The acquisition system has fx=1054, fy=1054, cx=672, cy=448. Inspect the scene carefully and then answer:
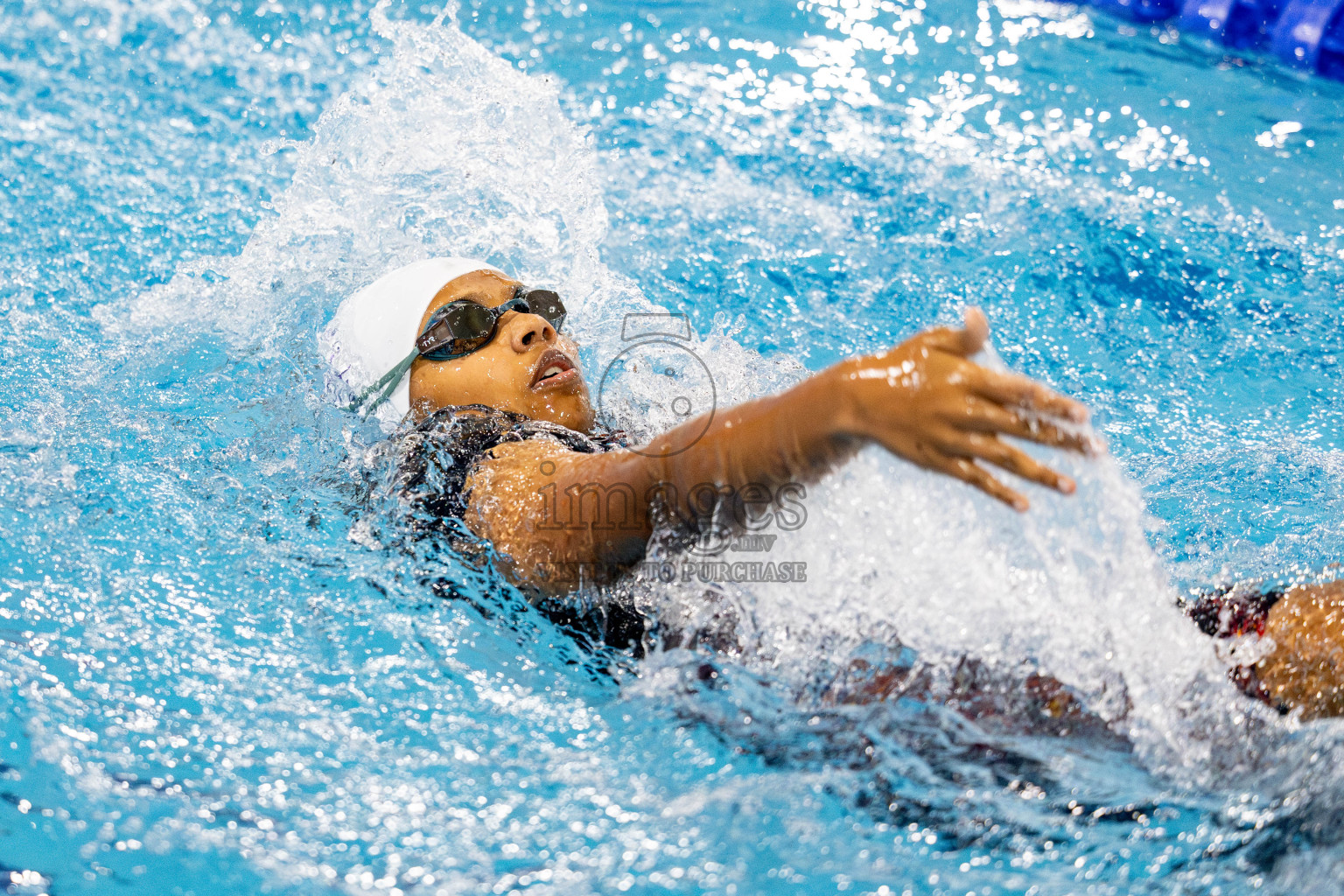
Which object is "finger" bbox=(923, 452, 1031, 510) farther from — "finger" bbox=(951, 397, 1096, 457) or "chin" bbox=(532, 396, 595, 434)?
"chin" bbox=(532, 396, 595, 434)

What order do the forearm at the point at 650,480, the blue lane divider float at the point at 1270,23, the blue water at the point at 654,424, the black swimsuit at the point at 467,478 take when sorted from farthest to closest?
1. the blue lane divider float at the point at 1270,23
2. the black swimsuit at the point at 467,478
3. the blue water at the point at 654,424
4. the forearm at the point at 650,480

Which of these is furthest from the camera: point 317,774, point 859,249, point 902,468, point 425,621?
point 859,249

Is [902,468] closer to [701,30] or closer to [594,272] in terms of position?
[594,272]

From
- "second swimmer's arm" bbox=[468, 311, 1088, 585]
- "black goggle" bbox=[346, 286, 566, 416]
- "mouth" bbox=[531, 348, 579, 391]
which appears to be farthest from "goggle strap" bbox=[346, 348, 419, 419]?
"second swimmer's arm" bbox=[468, 311, 1088, 585]

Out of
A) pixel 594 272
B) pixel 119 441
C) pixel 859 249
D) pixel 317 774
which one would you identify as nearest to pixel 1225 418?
pixel 859 249

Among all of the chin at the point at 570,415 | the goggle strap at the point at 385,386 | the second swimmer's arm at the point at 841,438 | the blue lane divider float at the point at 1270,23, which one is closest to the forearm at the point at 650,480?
the second swimmer's arm at the point at 841,438

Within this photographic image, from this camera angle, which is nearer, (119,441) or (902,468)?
(902,468)

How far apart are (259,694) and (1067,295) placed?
10.1 ft

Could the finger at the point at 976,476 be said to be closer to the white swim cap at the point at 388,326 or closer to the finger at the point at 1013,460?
the finger at the point at 1013,460

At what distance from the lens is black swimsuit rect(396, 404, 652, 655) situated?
2227 millimetres

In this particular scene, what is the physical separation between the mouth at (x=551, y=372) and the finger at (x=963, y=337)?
51.9 inches

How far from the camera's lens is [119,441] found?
2.89 metres

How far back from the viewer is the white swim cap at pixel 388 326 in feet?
8.91

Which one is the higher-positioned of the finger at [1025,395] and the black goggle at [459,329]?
the finger at [1025,395]
